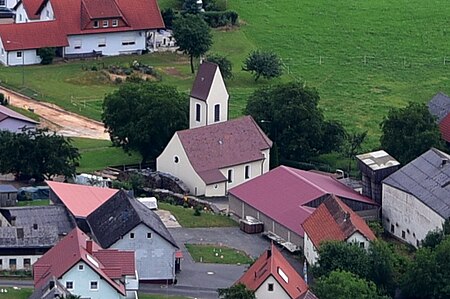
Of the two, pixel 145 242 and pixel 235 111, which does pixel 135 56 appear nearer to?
pixel 235 111

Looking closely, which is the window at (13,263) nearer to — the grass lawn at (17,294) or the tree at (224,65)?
the grass lawn at (17,294)

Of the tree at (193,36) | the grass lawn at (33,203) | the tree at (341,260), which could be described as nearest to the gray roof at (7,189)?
the grass lawn at (33,203)

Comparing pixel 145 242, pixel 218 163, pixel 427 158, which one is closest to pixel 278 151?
pixel 218 163

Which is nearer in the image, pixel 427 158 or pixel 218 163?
pixel 427 158

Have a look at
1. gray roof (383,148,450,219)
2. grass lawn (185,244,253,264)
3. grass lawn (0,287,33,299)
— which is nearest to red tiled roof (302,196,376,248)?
grass lawn (185,244,253,264)

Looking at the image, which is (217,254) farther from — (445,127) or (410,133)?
(445,127)

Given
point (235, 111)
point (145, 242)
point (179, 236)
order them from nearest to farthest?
point (145, 242), point (179, 236), point (235, 111)
